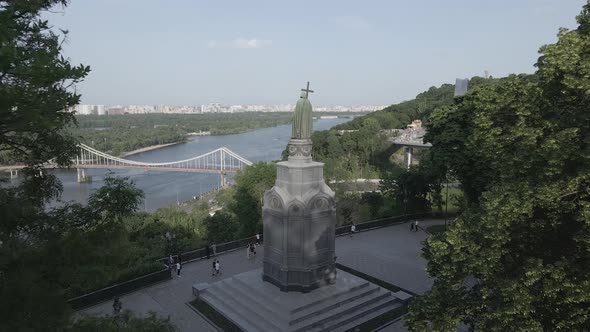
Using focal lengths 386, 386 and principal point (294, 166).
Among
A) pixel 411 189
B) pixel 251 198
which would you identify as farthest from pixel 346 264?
pixel 251 198

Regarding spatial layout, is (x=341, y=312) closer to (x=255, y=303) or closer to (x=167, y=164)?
(x=255, y=303)

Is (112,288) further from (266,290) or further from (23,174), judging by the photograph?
(23,174)

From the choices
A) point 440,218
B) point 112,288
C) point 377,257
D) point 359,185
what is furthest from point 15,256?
point 359,185

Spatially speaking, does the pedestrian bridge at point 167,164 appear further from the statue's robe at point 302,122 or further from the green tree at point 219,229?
→ the statue's robe at point 302,122

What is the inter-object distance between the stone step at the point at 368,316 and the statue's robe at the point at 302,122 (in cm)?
584

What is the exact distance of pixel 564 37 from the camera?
21.0 ft

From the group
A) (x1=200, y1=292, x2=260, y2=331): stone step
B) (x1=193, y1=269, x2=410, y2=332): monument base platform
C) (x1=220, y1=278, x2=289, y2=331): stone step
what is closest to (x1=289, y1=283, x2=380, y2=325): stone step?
(x1=193, y1=269, x2=410, y2=332): monument base platform

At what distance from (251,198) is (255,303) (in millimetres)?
14334

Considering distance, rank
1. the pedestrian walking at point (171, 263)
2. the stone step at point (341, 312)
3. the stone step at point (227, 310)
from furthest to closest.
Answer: the pedestrian walking at point (171, 263), the stone step at point (227, 310), the stone step at point (341, 312)

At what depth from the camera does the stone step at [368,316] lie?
11.2m

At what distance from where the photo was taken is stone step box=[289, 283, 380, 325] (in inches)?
436

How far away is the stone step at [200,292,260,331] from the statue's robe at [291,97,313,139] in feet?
19.2

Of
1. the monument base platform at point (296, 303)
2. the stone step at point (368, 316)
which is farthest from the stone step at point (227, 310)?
the stone step at point (368, 316)

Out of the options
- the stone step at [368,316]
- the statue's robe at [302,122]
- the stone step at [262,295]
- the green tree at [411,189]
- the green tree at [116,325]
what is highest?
the statue's robe at [302,122]
